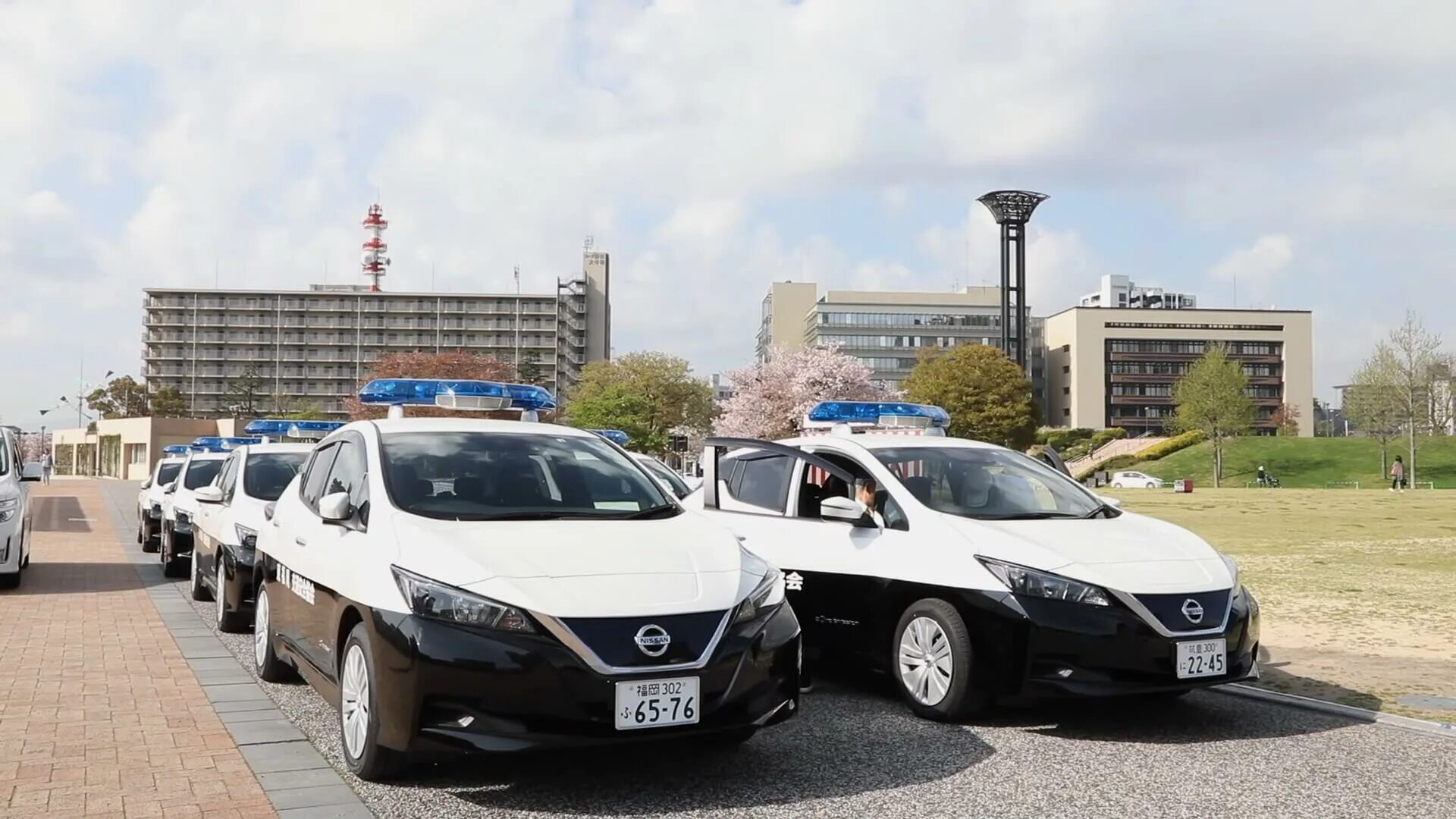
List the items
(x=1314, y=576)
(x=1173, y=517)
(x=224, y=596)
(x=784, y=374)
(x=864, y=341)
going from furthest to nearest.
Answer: (x=864, y=341) → (x=784, y=374) → (x=1173, y=517) → (x=1314, y=576) → (x=224, y=596)

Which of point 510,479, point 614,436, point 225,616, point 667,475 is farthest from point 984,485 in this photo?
point 225,616

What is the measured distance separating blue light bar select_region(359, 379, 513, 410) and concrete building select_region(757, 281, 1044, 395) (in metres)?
120

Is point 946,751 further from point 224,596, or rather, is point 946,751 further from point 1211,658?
point 224,596

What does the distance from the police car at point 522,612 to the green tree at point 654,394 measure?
71.3m

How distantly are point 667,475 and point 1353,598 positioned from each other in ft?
23.2

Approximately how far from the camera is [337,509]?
224 inches

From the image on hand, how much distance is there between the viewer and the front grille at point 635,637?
4.64 m

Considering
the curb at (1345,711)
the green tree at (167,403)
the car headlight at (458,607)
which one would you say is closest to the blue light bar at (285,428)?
the car headlight at (458,607)

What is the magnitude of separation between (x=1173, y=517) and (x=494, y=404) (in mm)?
22864

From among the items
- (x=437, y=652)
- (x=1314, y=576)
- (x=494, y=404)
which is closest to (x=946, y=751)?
(x=437, y=652)

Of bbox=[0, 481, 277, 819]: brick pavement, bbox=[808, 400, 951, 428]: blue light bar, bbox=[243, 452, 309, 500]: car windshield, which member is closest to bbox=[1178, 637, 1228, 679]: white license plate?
bbox=[808, 400, 951, 428]: blue light bar

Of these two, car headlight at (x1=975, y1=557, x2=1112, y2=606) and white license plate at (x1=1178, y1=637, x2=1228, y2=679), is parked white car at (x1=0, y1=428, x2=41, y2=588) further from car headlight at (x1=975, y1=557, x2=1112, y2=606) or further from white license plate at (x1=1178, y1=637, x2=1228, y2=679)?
white license plate at (x1=1178, y1=637, x2=1228, y2=679)

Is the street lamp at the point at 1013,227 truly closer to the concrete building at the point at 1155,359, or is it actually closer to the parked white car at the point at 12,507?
the concrete building at the point at 1155,359

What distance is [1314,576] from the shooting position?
47.7 feet
